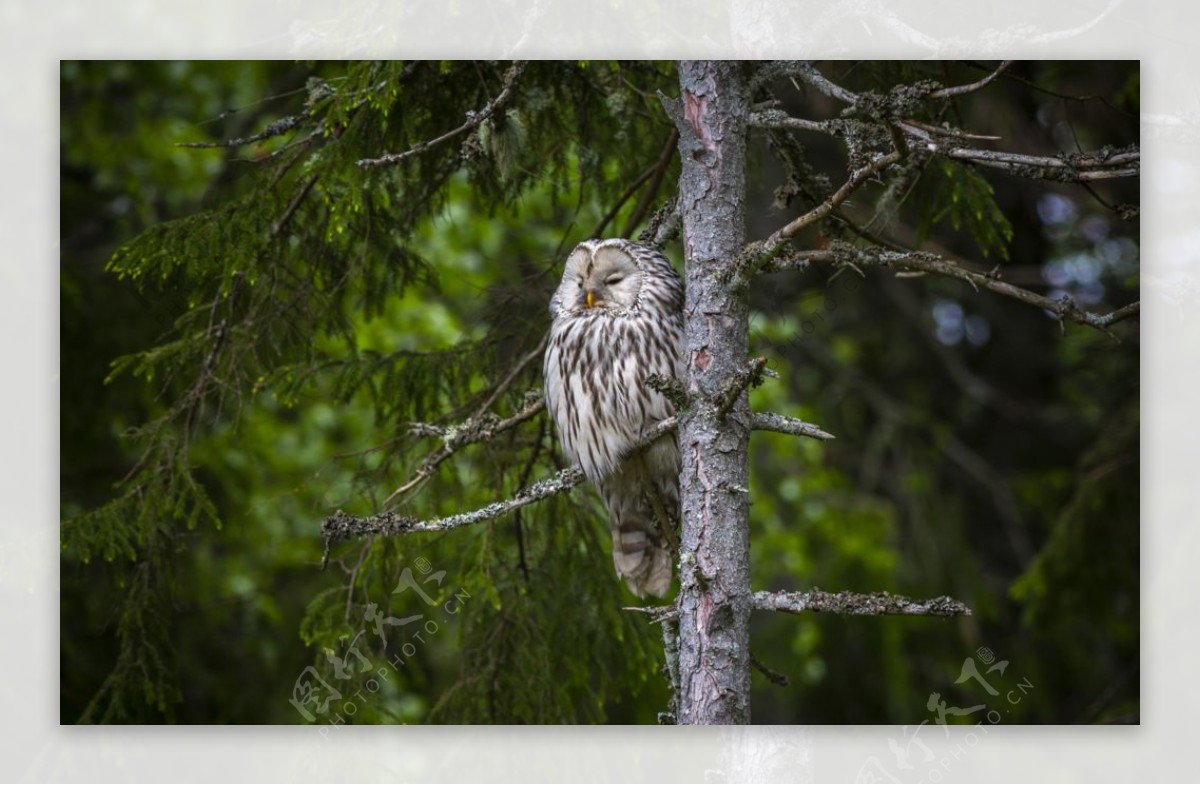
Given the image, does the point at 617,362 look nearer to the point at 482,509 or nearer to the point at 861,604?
the point at 482,509

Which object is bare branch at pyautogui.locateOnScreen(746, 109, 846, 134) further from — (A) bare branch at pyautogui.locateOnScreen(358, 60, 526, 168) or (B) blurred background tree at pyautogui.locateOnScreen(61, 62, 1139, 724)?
(A) bare branch at pyautogui.locateOnScreen(358, 60, 526, 168)

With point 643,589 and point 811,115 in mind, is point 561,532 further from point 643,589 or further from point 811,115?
point 811,115

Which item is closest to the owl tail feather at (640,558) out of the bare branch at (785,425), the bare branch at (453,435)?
the bare branch at (453,435)

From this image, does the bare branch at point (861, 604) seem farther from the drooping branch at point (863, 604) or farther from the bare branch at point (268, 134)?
the bare branch at point (268, 134)

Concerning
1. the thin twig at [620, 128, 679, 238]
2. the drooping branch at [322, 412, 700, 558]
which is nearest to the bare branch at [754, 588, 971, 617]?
the drooping branch at [322, 412, 700, 558]

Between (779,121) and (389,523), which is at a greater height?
(779,121)

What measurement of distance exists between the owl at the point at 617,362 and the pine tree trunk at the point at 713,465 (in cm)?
39

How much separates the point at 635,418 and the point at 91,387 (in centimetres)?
301

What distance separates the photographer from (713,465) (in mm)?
3057

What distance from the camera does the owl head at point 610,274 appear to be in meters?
3.58

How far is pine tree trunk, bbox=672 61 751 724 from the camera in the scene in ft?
10.0

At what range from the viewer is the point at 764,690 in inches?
289

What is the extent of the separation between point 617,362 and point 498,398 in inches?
23.9

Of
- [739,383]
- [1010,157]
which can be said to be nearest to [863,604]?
[739,383]
